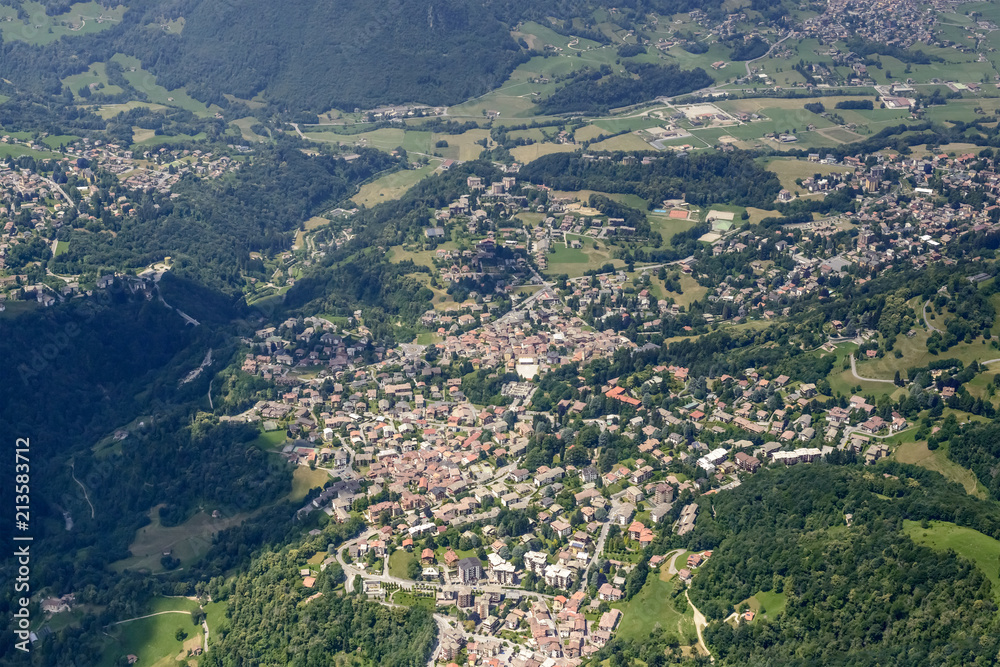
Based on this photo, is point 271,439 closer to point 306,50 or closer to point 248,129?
point 248,129

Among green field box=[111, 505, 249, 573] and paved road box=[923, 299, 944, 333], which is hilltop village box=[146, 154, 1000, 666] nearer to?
paved road box=[923, 299, 944, 333]

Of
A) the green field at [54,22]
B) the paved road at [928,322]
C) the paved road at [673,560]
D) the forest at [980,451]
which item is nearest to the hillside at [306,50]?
the green field at [54,22]

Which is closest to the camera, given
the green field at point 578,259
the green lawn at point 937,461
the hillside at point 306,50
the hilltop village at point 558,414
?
the hilltop village at point 558,414

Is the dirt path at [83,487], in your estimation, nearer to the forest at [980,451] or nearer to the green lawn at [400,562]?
the green lawn at [400,562]

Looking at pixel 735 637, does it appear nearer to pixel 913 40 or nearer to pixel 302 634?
pixel 302 634

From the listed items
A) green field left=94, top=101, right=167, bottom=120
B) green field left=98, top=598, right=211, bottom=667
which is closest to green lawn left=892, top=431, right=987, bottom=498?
green field left=98, top=598, right=211, bottom=667

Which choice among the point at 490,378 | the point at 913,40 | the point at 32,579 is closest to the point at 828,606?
the point at 490,378

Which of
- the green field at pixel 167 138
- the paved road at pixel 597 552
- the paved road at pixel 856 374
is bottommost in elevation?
the green field at pixel 167 138
